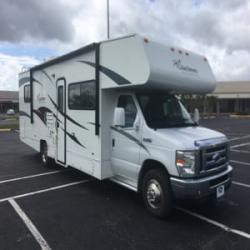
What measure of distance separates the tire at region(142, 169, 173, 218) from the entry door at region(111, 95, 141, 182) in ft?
1.42

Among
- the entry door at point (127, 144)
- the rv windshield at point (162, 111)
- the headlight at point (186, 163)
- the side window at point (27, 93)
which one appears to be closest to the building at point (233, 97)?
the side window at point (27, 93)

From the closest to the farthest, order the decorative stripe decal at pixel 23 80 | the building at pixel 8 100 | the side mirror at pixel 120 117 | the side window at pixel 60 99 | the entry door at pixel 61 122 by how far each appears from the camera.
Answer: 1. the side mirror at pixel 120 117
2. the entry door at pixel 61 122
3. the side window at pixel 60 99
4. the decorative stripe decal at pixel 23 80
5. the building at pixel 8 100

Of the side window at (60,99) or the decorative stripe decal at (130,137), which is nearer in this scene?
the decorative stripe decal at (130,137)

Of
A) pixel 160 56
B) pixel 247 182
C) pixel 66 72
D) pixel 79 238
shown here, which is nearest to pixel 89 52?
pixel 66 72

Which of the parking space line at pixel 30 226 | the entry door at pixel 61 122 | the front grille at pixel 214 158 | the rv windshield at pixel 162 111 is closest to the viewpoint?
the parking space line at pixel 30 226

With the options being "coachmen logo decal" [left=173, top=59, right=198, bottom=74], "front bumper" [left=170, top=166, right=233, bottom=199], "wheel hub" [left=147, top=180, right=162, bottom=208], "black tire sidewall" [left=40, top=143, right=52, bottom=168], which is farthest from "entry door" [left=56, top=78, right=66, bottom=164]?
"front bumper" [left=170, top=166, right=233, bottom=199]

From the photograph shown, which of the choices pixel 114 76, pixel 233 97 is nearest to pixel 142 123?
pixel 114 76

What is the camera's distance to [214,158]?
18.1ft

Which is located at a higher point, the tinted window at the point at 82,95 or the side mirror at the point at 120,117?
the tinted window at the point at 82,95

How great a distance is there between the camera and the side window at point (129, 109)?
6141 mm

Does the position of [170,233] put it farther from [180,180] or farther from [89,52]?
[89,52]

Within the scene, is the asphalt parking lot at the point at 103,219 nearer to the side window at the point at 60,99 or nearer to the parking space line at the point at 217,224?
the parking space line at the point at 217,224

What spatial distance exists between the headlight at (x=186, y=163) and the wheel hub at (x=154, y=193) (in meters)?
0.62

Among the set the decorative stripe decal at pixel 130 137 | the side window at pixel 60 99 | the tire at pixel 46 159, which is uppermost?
the side window at pixel 60 99
